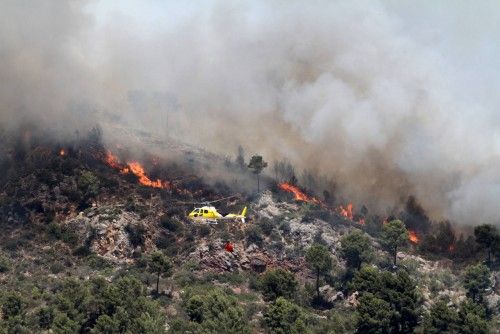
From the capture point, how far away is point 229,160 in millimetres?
184250

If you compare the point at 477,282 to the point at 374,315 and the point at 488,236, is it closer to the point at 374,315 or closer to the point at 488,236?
the point at 488,236

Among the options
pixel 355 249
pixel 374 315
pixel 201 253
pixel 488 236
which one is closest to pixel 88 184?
pixel 201 253

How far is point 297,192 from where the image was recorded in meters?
178

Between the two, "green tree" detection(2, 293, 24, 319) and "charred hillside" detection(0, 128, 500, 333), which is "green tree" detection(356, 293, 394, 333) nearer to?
"charred hillside" detection(0, 128, 500, 333)

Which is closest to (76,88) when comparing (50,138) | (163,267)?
(50,138)

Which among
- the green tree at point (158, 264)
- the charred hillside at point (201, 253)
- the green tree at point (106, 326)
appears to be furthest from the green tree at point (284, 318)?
the green tree at point (106, 326)

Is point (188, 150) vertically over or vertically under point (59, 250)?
over

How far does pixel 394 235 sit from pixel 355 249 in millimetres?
10150

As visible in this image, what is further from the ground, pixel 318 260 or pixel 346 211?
pixel 318 260

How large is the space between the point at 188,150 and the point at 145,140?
11.5 meters

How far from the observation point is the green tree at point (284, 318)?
4606 inches

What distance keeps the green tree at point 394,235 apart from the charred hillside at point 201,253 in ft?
1.03

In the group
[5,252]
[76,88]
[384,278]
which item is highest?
[76,88]

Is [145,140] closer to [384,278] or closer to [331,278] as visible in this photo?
[331,278]
